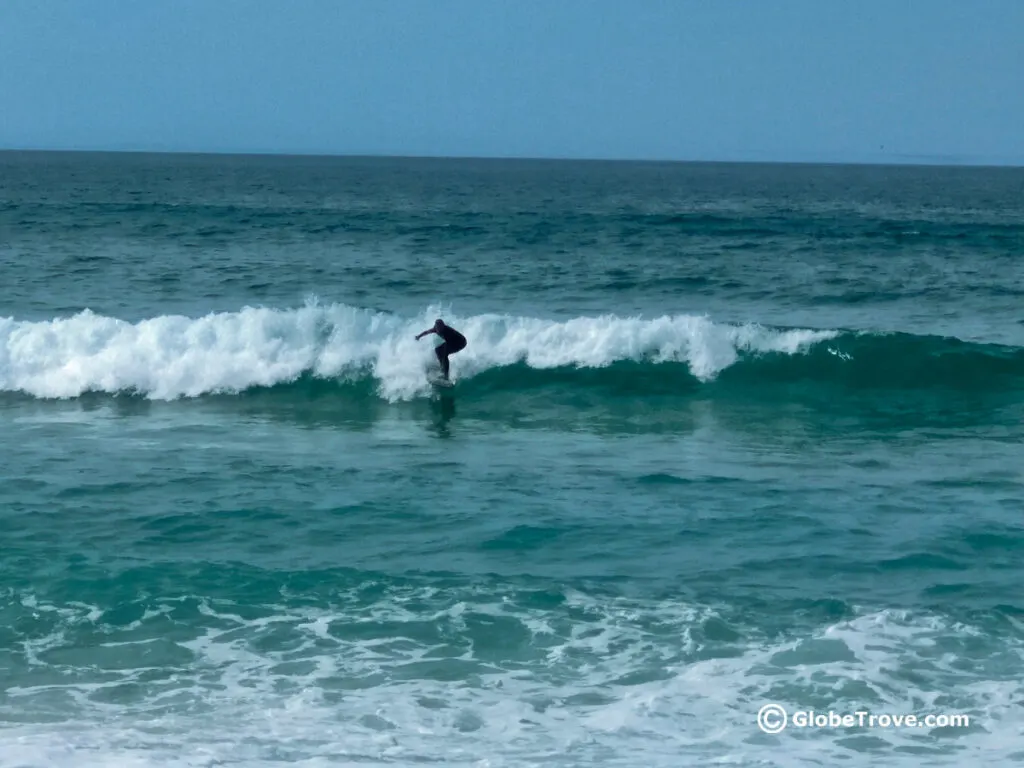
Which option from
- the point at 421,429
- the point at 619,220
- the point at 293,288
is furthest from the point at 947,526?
the point at 619,220

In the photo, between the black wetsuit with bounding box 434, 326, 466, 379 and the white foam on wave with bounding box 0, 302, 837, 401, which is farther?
the white foam on wave with bounding box 0, 302, 837, 401

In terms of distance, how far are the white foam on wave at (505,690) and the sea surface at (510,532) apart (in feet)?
0.08

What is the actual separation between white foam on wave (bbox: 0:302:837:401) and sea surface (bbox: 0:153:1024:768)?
64 mm

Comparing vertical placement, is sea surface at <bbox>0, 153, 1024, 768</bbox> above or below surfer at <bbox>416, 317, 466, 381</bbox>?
below

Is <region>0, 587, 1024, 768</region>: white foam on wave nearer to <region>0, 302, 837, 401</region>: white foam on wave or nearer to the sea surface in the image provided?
the sea surface

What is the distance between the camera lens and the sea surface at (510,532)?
6.87 meters

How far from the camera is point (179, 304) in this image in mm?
23094

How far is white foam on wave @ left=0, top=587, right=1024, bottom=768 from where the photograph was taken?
21.3 ft

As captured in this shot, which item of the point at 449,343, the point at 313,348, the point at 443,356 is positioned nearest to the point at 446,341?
the point at 449,343

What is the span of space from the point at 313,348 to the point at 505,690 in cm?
1103

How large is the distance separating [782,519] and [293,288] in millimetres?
17606

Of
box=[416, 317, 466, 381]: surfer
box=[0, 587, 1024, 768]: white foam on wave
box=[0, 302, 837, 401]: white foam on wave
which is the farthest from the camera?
box=[0, 302, 837, 401]: white foam on wave

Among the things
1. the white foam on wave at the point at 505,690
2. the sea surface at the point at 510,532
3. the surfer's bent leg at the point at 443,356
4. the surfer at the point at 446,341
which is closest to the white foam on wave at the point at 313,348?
the sea surface at the point at 510,532

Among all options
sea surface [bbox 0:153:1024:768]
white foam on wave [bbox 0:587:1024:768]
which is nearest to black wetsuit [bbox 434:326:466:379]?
sea surface [bbox 0:153:1024:768]
